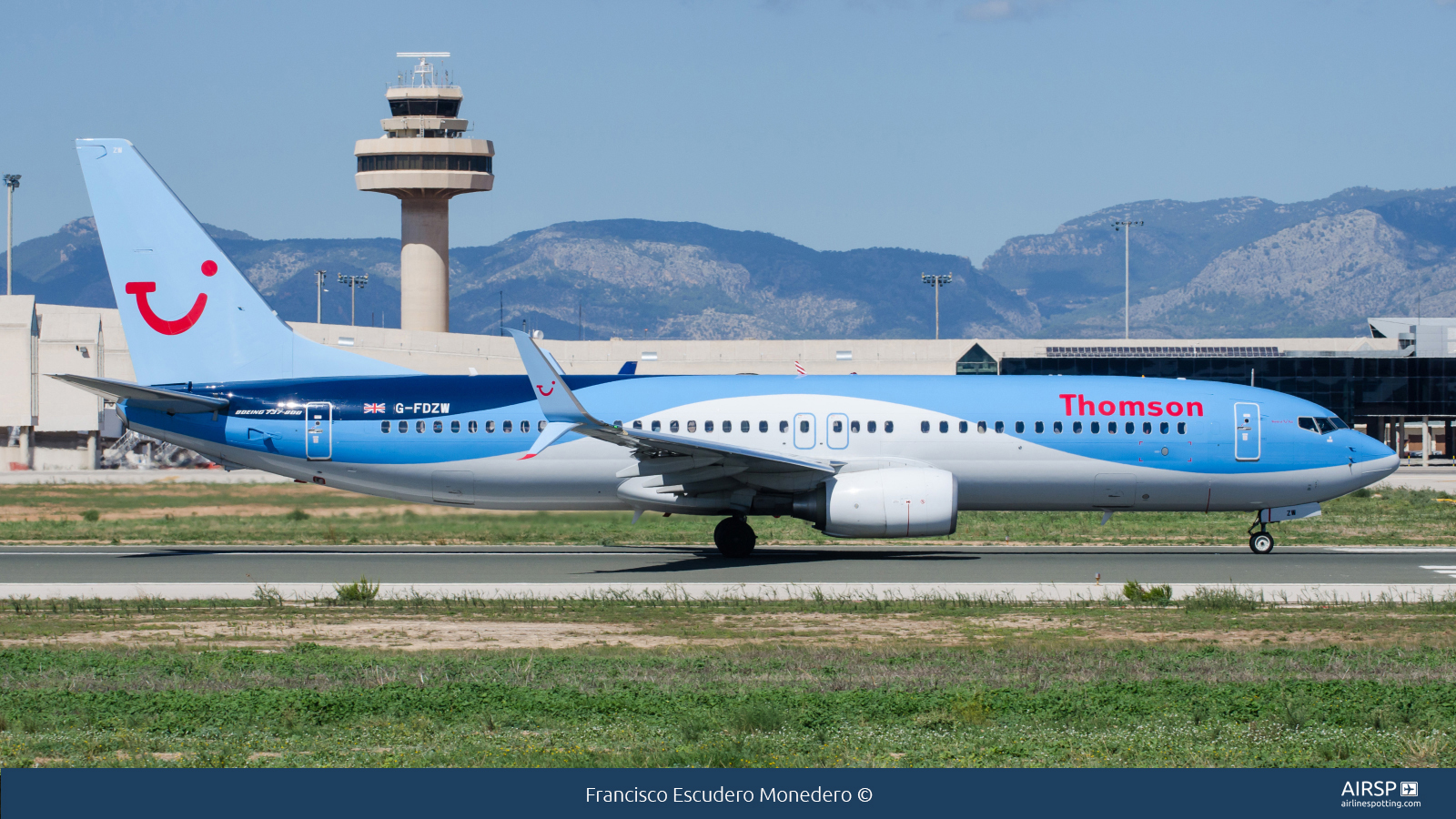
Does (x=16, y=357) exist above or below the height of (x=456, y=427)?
above

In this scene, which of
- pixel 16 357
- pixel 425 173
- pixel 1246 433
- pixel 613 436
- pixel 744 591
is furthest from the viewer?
pixel 425 173

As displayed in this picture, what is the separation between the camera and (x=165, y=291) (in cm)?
3170

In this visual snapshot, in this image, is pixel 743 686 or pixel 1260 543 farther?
pixel 1260 543

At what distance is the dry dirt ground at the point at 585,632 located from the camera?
18.6 m

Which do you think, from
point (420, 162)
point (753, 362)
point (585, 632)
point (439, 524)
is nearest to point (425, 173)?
point (420, 162)

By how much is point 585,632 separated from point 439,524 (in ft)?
53.2

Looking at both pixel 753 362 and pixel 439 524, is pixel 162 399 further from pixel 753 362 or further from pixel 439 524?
pixel 753 362

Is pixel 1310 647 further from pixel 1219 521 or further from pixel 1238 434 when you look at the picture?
pixel 1219 521

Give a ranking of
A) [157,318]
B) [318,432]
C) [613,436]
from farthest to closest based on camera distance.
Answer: [157,318] → [318,432] → [613,436]

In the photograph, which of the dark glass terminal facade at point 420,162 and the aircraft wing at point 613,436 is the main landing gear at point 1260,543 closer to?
the aircraft wing at point 613,436

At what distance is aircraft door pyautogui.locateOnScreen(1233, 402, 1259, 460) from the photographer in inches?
1213

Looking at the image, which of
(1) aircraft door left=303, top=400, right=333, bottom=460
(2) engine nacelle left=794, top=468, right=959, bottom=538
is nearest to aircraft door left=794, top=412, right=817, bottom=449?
(2) engine nacelle left=794, top=468, right=959, bottom=538

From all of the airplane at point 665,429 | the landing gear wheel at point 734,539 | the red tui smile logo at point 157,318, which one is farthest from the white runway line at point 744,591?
the red tui smile logo at point 157,318
